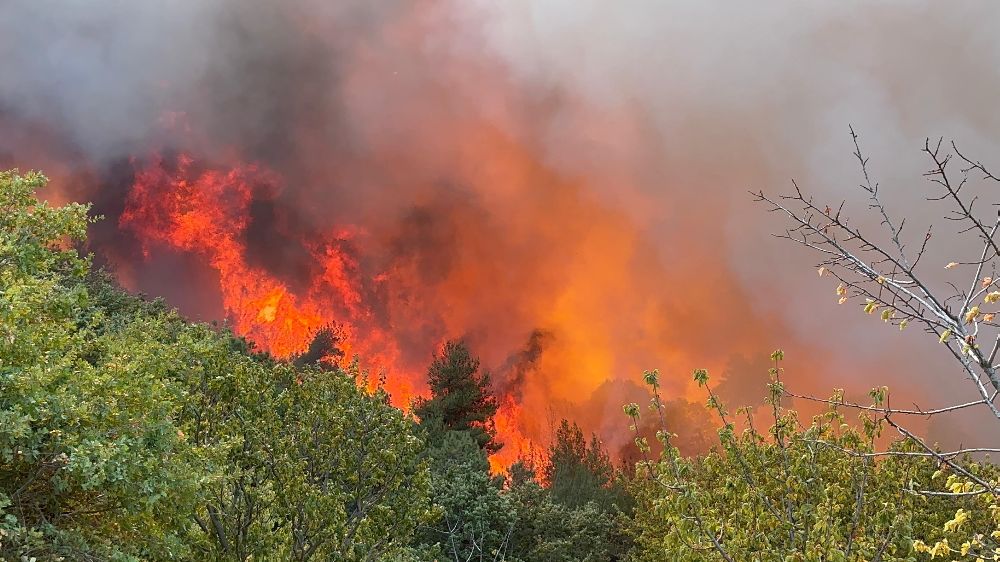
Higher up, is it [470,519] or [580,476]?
[580,476]

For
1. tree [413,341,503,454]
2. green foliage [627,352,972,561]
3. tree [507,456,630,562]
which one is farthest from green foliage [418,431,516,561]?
tree [413,341,503,454]

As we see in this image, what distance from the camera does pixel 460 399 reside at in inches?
1916

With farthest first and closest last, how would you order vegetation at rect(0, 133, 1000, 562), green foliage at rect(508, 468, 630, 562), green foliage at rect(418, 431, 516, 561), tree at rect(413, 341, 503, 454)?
1. tree at rect(413, 341, 503, 454)
2. green foliage at rect(508, 468, 630, 562)
3. green foliage at rect(418, 431, 516, 561)
4. vegetation at rect(0, 133, 1000, 562)

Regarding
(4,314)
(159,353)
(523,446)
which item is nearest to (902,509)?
(4,314)

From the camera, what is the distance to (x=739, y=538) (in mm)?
7508

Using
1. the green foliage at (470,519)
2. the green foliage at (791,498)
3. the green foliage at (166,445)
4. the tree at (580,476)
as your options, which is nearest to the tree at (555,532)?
the green foliage at (470,519)

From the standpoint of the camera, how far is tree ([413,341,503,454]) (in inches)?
1834

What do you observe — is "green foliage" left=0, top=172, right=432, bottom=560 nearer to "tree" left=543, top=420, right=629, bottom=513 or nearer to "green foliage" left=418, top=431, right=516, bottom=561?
"green foliage" left=418, top=431, right=516, bottom=561

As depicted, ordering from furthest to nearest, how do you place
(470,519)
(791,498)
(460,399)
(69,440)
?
(460,399)
(470,519)
(791,498)
(69,440)

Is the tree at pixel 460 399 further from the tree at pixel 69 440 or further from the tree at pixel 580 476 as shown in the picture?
the tree at pixel 69 440

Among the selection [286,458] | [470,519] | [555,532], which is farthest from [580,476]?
[286,458]

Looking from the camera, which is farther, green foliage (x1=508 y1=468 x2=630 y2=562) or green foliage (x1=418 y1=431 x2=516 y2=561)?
green foliage (x1=508 y1=468 x2=630 y2=562)

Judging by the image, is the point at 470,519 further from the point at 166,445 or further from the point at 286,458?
the point at 166,445

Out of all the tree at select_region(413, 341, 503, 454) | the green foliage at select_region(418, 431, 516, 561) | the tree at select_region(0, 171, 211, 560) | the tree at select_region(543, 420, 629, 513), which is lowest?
the tree at select_region(0, 171, 211, 560)
